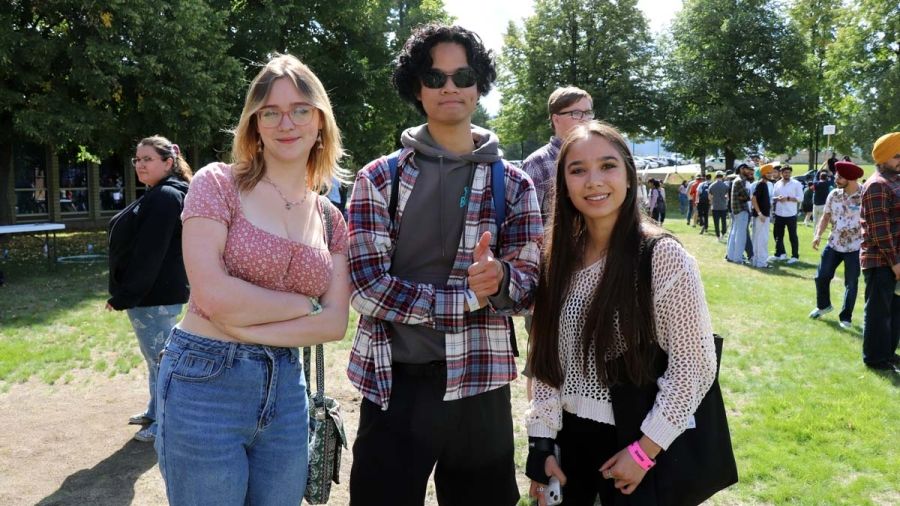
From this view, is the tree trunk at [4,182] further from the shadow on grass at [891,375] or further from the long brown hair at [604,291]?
the shadow on grass at [891,375]

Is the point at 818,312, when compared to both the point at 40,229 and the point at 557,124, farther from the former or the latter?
the point at 40,229

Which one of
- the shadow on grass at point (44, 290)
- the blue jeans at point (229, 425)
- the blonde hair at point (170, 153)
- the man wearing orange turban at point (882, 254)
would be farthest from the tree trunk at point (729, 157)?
the blue jeans at point (229, 425)

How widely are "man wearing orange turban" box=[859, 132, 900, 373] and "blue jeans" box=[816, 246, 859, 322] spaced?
1.41m

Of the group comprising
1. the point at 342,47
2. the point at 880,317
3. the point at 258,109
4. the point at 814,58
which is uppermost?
the point at 814,58

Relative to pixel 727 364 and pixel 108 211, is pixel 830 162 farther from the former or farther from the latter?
pixel 108 211

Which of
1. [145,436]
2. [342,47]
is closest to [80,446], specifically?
[145,436]

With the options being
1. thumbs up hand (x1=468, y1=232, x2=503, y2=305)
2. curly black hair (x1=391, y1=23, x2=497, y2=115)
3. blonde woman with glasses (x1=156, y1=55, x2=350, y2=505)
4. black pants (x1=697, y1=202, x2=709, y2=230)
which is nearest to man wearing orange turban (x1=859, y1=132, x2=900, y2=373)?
curly black hair (x1=391, y1=23, x2=497, y2=115)

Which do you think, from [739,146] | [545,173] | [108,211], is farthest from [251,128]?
[739,146]

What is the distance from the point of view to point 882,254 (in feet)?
19.8

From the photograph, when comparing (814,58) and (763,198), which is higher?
(814,58)

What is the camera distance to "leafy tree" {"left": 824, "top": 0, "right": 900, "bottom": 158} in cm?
3109

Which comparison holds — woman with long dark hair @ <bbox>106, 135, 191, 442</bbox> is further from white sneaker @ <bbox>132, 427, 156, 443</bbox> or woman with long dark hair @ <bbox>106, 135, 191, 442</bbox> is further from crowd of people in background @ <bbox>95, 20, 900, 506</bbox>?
crowd of people in background @ <bbox>95, 20, 900, 506</bbox>

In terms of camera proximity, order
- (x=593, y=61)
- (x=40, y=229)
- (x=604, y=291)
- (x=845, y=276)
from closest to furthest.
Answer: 1. (x=604, y=291)
2. (x=845, y=276)
3. (x=40, y=229)
4. (x=593, y=61)

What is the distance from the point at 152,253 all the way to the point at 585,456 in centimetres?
340
